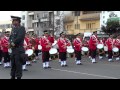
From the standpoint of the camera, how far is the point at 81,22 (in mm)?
53938

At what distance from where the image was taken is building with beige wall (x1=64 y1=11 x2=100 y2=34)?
164 feet

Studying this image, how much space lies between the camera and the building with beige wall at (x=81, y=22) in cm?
4988

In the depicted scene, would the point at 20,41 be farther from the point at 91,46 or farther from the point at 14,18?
the point at 91,46

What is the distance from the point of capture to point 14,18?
8945 millimetres

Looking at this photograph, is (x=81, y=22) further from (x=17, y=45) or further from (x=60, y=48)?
(x=17, y=45)

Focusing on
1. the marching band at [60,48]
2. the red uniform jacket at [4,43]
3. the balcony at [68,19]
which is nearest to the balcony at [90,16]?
the balcony at [68,19]

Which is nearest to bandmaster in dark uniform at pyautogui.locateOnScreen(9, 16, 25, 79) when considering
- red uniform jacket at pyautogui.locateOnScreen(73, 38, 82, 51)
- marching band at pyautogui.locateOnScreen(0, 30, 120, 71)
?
marching band at pyautogui.locateOnScreen(0, 30, 120, 71)

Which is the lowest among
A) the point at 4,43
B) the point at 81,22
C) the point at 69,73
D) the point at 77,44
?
the point at 69,73

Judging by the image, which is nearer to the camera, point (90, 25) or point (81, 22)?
point (90, 25)

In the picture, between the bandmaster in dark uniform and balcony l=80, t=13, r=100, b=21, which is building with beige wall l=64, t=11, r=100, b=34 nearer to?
balcony l=80, t=13, r=100, b=21

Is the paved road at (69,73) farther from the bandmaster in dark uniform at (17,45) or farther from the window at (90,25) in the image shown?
the window at (90,25)

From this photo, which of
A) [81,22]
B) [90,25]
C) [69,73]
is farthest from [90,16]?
[69,73]
